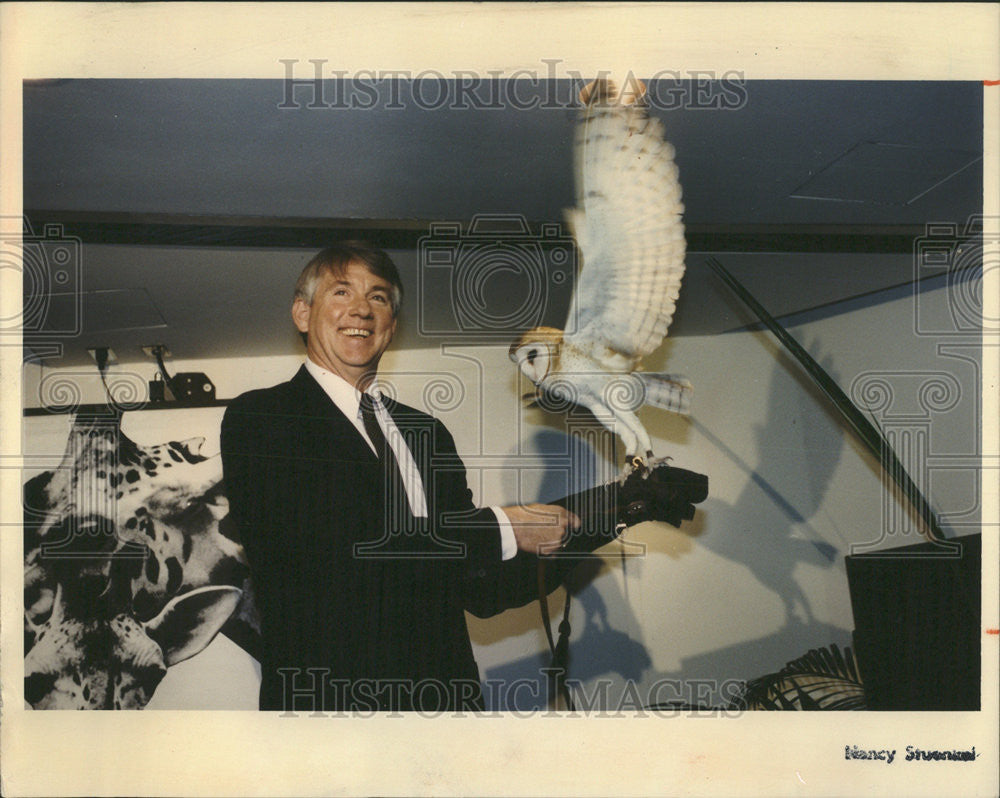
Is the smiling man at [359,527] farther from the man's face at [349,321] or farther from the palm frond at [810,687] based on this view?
the palm frond at [810,687]

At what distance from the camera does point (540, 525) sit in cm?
139

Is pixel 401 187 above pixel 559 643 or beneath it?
above

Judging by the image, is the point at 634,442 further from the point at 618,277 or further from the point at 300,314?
the point at 300,314

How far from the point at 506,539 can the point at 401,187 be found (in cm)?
71

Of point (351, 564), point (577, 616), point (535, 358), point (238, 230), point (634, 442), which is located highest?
point (238, 230)

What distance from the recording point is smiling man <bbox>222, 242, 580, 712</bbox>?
1362mm

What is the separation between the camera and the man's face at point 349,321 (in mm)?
1396

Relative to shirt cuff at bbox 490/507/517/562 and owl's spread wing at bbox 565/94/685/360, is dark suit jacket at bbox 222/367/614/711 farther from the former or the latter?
owl's spread wing at bbox 565/94/685/360

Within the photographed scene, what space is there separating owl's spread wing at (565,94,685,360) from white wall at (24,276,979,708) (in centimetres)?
9

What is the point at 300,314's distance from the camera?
140cm

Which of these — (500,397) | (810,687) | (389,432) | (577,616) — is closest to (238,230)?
(389,432)

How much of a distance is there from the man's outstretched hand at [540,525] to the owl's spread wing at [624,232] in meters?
0.32

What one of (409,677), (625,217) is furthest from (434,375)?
(409,677)

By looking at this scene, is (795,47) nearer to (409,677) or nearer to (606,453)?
(606,453)
